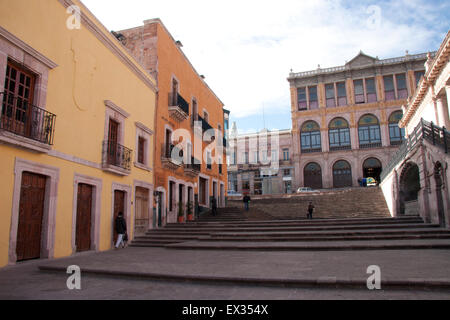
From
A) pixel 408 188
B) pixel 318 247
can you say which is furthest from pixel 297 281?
pixel 408 188

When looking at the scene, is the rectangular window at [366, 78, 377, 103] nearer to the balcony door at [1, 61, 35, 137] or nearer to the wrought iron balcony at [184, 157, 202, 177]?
the wrought iron balcony at [184, 157, 202, 177]

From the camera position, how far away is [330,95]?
143 ft

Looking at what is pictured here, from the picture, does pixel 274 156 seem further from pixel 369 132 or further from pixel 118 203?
pixel 118 203

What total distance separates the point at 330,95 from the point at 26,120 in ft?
133

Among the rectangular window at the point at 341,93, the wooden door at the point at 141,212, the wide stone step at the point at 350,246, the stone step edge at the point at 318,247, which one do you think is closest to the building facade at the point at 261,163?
the rectangular window at the point at 341,93

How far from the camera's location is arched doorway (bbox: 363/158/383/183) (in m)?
40.5

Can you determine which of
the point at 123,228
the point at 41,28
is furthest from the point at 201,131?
the point at 41,28

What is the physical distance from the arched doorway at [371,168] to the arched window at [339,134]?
3.13 meters

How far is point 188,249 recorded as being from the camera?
11797mm

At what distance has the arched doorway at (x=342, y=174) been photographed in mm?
A: 41331
